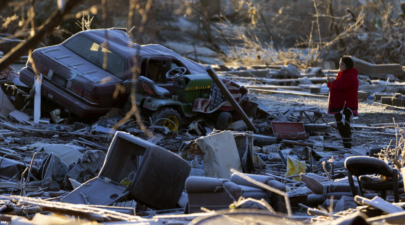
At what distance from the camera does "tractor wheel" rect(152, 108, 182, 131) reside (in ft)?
30.1

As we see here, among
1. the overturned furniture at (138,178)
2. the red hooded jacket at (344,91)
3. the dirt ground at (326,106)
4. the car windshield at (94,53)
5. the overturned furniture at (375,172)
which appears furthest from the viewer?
the dirt ground at (326,106)

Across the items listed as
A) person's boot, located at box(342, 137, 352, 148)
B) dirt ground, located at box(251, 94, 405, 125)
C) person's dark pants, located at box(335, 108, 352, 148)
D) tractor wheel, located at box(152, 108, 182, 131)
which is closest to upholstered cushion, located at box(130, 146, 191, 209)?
tractor wheel, located at box(152, 108, 182, 131)

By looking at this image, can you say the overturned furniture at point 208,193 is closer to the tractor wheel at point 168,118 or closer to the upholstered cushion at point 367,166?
the upholstered cushion at point 367,166

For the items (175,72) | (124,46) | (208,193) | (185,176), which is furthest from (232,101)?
(208,193)

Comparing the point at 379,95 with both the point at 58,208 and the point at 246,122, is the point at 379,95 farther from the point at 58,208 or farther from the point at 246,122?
the point at 58,208

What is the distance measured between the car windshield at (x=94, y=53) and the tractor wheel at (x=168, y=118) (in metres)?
1.11

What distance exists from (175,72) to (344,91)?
3.85 m

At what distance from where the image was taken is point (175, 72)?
1052 centimetres

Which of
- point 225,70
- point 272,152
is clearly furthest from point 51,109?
point 225,70

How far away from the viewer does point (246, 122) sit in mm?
9805

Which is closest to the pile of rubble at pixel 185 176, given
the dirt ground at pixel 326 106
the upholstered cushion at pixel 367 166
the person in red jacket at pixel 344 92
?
the upholstered cushion at pixel 367 166

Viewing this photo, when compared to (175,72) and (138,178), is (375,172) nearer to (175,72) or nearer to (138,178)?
(138,178)

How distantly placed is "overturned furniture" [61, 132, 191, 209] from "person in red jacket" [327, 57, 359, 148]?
4.22 m

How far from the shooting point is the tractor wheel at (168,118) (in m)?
9.18
